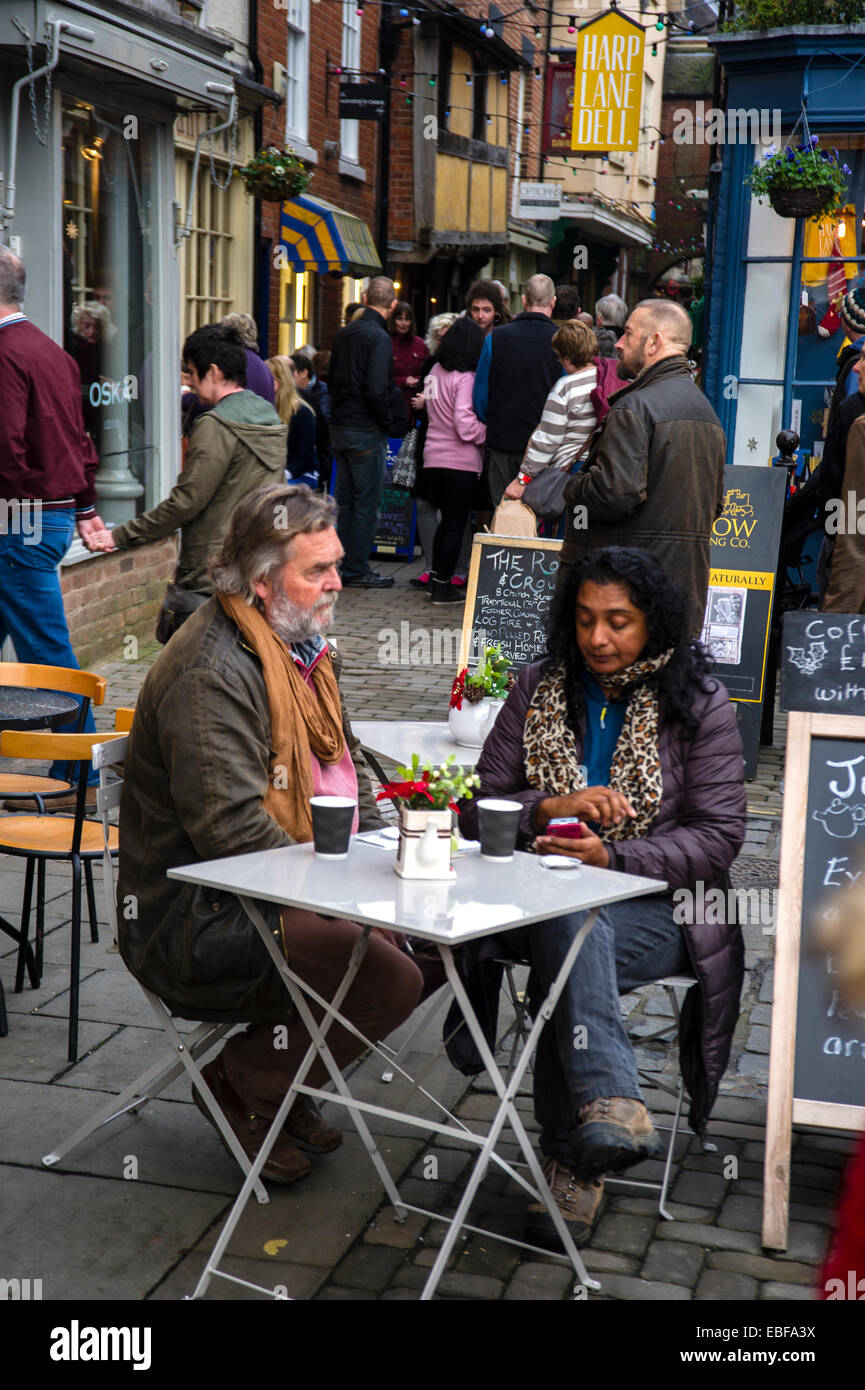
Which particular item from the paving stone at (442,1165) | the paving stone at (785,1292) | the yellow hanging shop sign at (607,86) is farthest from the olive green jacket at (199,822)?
the yellow hanging shop sign at (607,86)

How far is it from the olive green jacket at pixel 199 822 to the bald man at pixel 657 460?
2663mm

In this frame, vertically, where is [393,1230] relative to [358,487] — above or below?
below

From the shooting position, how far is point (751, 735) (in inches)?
283

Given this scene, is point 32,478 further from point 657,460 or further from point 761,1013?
point 761,1013

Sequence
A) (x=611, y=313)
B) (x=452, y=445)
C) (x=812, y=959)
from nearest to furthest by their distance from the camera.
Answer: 1. (x=812, y=959)
2. (x=452, y=445)
3. (x=611, y=313)

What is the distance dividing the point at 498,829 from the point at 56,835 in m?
1.64

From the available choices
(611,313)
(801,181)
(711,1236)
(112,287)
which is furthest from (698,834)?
(611,313)

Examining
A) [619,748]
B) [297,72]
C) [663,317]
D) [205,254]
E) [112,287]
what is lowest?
[619,748]

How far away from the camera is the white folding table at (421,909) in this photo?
287 centimetres

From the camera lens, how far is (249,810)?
3.28 meters

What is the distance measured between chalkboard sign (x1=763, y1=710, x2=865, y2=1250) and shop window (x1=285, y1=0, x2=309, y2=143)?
14.1m

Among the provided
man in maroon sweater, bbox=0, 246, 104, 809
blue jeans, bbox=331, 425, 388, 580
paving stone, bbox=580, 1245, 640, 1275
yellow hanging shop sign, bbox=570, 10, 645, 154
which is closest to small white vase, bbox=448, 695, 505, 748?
paving stone, bbox=580, 1245, 640, 1275

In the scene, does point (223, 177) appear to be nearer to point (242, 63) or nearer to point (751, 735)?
A: point (242, 63)
